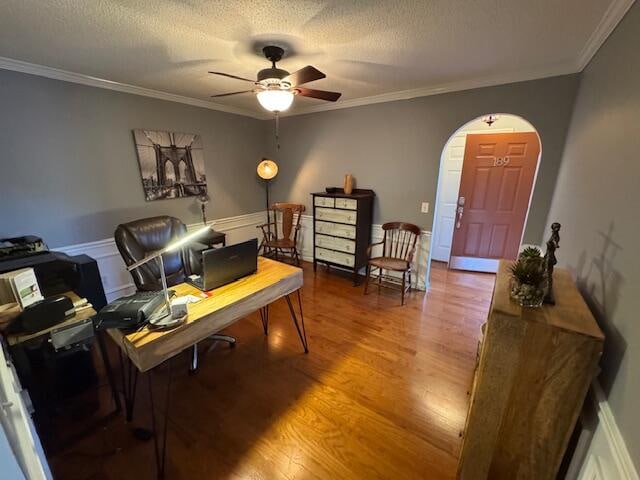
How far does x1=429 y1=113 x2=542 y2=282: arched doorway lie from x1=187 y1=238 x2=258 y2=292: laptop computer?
248 cm

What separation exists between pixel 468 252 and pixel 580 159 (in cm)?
238

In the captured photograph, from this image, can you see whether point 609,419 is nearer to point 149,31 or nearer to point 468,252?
point 149,31

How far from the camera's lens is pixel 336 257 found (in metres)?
3.66

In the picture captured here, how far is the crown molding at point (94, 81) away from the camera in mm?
2155

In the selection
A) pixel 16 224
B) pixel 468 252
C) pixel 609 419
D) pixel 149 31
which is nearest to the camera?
pixel 609 419

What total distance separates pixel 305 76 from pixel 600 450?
2257 millimetres

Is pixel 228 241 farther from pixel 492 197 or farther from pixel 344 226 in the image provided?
pixel 492 197

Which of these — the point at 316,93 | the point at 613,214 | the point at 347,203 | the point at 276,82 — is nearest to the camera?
the point at 613,214

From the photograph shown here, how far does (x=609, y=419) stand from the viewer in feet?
2.91

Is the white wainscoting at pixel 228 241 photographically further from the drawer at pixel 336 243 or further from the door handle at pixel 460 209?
the door handle at pixel 460 209

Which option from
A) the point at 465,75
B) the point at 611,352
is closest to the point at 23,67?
the point at 465,75

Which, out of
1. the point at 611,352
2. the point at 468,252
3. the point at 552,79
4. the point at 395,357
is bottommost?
the point at 395,357

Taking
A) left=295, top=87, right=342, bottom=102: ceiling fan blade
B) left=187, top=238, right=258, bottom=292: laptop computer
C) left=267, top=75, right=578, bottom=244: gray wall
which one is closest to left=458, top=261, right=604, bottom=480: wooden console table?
left=187, top=238, right=258, bottom=292: laptop computer

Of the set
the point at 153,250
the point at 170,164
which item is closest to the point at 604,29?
the point at 153,250
